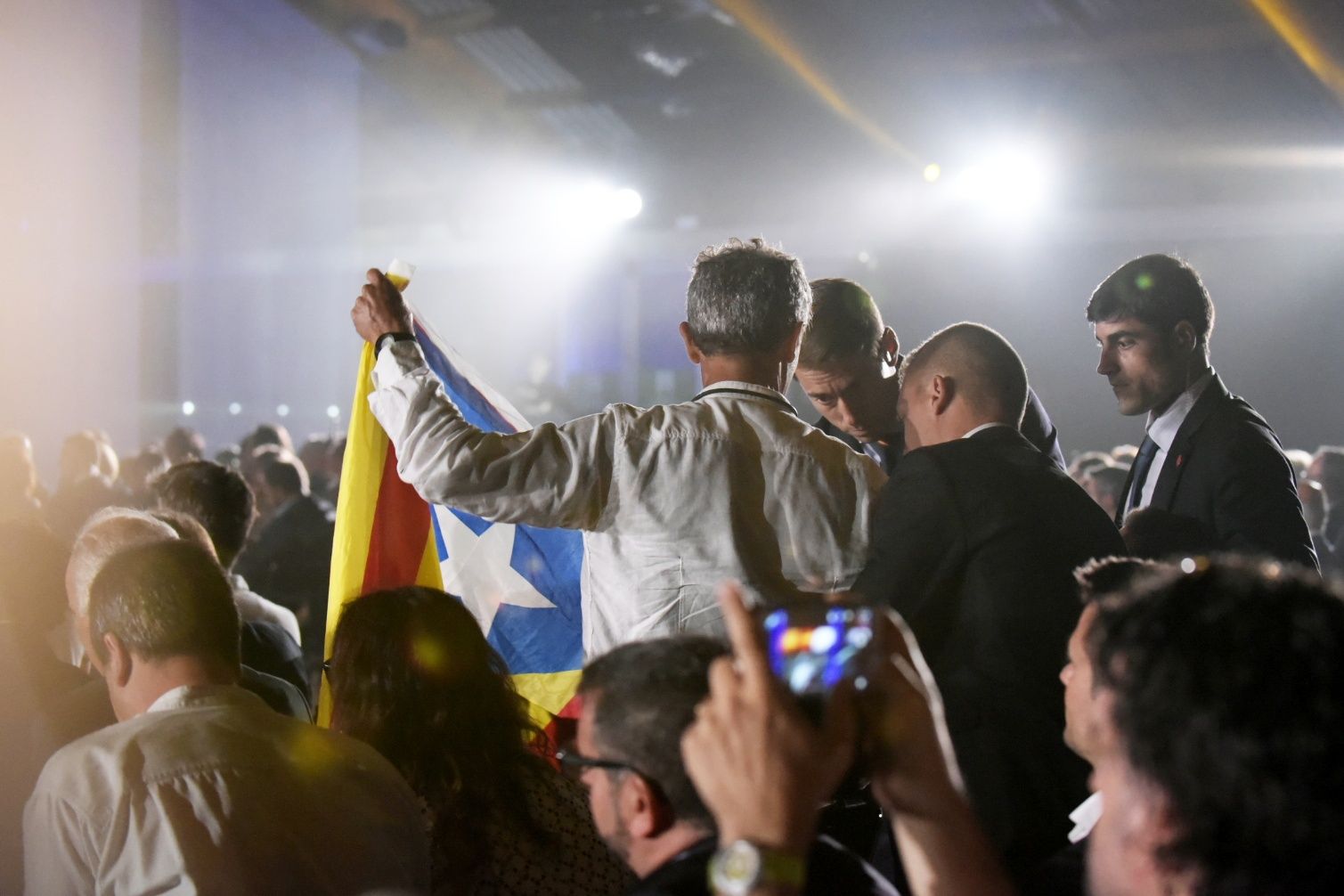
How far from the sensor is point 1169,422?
3.23 meters

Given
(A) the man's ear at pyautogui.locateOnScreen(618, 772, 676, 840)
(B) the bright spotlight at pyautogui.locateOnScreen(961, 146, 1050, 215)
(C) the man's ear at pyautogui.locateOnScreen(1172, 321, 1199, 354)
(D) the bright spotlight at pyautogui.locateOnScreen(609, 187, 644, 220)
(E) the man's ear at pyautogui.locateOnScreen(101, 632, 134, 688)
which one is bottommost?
(E) the man's ear at pyautogui.locateOnScreen(101, 632, 134, 688)

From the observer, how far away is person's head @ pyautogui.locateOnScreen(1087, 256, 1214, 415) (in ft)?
10.5

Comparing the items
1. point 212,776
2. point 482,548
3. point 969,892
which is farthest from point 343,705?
point 969,892

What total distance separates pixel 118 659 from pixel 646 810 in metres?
1.17

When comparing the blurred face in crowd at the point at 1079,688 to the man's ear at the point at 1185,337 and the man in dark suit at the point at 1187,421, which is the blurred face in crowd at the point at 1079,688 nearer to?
the man in dark suit at the point at 1187,421

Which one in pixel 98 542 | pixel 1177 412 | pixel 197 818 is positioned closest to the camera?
pixel 197 818

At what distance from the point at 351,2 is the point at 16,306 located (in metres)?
3.95

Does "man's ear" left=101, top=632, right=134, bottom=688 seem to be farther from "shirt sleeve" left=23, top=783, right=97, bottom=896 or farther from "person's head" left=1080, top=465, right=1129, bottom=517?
"person's head" left=1080, top=465, right=1129, bottom=517

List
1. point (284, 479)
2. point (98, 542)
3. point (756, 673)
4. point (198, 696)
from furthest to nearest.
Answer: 1. point (284, 479)
2. point (98, 542)
3. point (198, 696)
4. point (756, 673)

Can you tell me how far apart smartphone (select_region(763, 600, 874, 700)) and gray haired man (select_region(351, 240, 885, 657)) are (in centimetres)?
116

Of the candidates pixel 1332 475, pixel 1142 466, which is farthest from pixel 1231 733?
pixel 1332 475

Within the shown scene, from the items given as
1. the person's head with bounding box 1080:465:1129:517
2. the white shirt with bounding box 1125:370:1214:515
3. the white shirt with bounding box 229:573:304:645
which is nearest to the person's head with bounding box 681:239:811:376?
the white shirt with bounding box 1125:370:1214:515

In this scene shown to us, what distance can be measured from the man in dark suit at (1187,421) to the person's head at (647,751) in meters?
1.95

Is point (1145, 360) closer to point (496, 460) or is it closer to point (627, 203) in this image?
point (496, 460)
